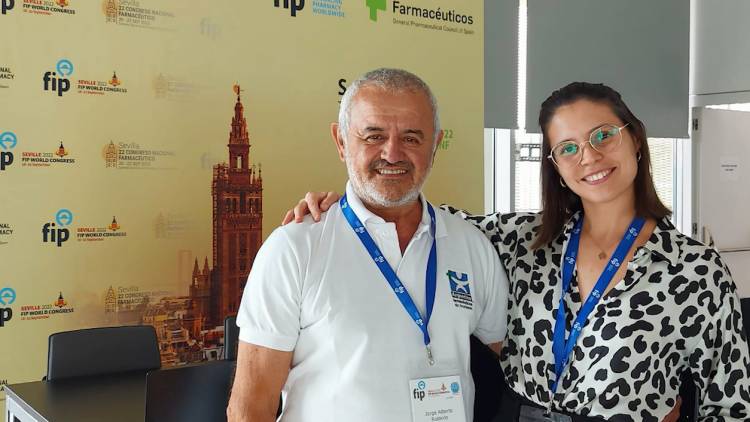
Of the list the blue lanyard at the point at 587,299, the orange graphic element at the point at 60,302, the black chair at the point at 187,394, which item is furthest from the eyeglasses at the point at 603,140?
the orange graphic element at the point at 60,302

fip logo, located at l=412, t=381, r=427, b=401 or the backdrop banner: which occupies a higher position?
the backdrop banner

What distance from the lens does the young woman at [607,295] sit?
1843 millimetres

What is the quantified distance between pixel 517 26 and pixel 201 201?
118 inches

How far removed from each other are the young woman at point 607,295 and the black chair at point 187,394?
0.74 m

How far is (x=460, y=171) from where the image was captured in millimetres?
5266

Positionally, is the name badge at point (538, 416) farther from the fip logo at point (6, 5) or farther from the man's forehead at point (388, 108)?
the fip logo at point (6, 5)

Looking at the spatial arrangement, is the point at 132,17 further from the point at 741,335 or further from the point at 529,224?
the point at 741,335

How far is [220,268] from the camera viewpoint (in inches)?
166

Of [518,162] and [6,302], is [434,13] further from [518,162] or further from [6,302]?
[6,302]

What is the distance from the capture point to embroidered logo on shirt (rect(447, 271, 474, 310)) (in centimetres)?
199

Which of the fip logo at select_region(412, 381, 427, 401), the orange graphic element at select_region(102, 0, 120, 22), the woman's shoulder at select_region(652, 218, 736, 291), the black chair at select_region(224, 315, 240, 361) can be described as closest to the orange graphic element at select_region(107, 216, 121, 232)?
the black chair at select_region(224, 315, 240, 361)

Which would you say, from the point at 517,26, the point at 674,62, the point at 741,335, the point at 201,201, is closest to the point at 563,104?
the point at 741,335

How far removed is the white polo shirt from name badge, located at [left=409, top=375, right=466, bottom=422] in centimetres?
2

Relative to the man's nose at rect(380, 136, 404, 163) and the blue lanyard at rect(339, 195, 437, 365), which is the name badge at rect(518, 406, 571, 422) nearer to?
the blue lanyard at rect(339, 195, 437, 365)
